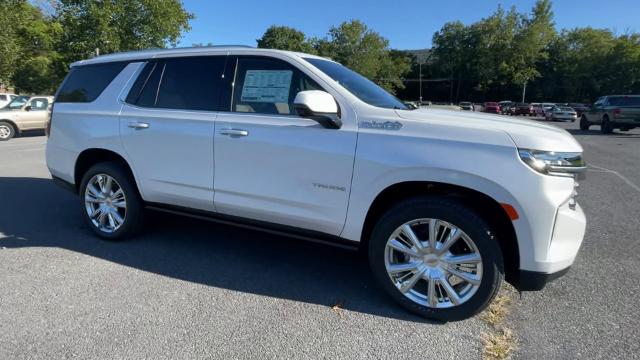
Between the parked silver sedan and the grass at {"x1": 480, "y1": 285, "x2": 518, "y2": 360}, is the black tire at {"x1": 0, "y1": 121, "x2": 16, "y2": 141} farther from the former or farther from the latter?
the parked silver sedan

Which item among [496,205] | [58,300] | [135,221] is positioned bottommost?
A: [58,300]

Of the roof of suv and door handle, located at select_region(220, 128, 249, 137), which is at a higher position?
the roof of suv

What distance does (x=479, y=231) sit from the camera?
2.90 meters

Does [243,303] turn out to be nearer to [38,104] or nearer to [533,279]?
[533,279]

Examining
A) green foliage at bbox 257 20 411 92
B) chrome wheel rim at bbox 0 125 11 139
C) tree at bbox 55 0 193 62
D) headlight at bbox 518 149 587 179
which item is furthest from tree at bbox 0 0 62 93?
headlight at bbox 518 149 587 179

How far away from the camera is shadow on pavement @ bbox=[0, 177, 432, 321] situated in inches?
139

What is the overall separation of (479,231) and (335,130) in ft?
4.00

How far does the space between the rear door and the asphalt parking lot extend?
679 millimetres

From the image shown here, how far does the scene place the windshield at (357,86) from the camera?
356cm

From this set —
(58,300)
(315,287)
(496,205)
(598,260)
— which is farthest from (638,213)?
(58,300)

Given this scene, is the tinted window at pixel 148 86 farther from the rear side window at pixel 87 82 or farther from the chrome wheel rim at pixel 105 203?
the chrome wheel rim at pixel 105 203

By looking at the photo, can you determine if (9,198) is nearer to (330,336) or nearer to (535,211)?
(330,336)

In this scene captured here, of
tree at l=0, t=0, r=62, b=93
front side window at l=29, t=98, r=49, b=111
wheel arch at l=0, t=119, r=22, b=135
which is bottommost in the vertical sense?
wheel arch at l=0, t=119, r=22, b=135

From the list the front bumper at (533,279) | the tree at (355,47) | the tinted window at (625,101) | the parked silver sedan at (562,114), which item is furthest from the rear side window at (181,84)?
the tree at (355,47)
